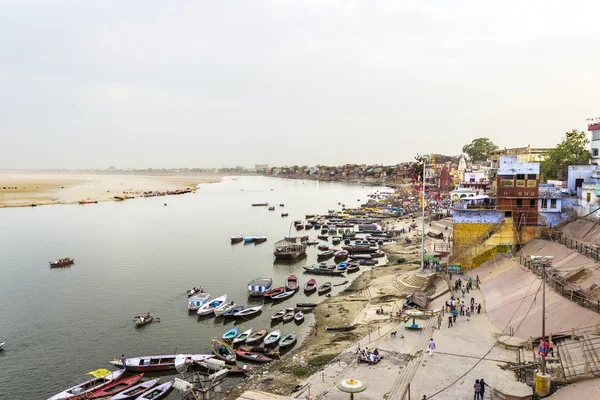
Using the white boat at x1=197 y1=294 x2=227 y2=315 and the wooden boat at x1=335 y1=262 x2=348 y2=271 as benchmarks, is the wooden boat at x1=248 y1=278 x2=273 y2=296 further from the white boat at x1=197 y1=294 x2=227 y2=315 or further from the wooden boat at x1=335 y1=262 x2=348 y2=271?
the wooden boat at x1=335 y1=262 x2=348 y2=271

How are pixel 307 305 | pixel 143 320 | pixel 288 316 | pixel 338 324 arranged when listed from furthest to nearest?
pixel 307 305 < pixel 288 316 < pixel 143 320 < pixel 338 324

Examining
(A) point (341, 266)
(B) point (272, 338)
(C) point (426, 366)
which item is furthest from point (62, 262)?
(C) point (426, 366)

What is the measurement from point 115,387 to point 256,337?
1009 cm

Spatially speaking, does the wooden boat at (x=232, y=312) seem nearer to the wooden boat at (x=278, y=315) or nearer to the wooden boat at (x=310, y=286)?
the wooden boat at (x=278, y=315)

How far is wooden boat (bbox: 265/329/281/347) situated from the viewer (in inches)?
1212

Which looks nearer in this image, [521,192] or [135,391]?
[135,391]

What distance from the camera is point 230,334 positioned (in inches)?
1272

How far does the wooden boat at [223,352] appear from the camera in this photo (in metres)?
28.2

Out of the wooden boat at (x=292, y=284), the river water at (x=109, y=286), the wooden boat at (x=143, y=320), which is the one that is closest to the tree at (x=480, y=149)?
the river water at (x=109, y=286)

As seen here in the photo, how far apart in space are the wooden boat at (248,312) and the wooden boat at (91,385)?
11490 mm

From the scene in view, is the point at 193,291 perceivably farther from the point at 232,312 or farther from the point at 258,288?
the point at 232,312

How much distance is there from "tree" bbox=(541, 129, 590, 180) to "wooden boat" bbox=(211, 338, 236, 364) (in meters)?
65.4

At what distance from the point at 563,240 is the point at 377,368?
26.0 metres

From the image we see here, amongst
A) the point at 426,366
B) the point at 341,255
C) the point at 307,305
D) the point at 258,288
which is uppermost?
the point at 426,366
